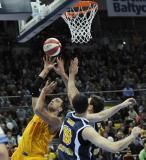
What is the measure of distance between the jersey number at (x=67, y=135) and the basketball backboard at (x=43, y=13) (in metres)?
3.40

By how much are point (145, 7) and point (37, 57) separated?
5038 millimetres

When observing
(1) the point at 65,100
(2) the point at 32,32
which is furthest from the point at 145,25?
(2) the point at 32,32

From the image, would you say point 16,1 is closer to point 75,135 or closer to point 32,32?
point 32,32

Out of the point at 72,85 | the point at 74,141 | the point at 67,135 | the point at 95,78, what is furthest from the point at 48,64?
the point at 95,78

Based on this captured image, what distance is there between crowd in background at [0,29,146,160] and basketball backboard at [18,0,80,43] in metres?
4.04

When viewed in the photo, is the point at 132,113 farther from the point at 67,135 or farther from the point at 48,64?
the point at 67,135

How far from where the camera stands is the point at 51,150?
11.5m

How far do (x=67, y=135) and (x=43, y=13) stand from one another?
389 cm

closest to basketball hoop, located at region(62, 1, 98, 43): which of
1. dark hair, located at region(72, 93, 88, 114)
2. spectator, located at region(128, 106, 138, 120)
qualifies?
spectator, located at region(128, 106, 138, 120)

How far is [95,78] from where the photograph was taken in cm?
1905

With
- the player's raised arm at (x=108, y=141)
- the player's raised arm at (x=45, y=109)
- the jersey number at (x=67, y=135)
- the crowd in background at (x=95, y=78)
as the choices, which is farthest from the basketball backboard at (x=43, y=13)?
the crowd in background at (x=95, y=78)

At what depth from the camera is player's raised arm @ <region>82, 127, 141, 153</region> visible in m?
3.86

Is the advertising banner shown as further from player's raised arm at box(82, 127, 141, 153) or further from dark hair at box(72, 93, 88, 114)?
player's raised arm at box(82, 127, 141, 153)

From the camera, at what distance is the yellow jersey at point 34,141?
5754 mm
